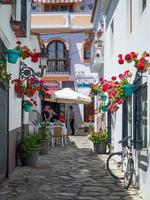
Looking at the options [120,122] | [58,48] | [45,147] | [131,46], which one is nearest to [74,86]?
[58,48]

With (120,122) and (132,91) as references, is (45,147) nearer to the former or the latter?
(120,122)

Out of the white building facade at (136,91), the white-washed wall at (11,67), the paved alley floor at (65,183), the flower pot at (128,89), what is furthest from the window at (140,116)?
the white-washed wall at (11,67)

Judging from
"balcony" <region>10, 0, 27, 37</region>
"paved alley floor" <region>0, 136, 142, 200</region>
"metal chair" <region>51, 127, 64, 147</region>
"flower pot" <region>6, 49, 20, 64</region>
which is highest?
"balcony" <region>10, 0, 27, 37</region>

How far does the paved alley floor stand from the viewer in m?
9.84

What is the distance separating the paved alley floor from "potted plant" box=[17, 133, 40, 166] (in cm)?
31

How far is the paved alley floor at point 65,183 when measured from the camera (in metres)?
9.84

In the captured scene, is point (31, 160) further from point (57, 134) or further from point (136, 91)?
point (57, 134)

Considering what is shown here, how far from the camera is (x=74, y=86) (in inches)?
1359

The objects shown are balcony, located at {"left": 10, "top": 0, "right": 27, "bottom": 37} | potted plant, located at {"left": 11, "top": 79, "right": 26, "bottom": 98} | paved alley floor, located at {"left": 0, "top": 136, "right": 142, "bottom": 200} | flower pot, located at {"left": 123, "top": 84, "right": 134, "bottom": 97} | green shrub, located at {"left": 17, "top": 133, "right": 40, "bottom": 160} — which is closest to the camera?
paved alley floor, located at {"left": 0, "top": 136, "right": 142, "bottom": 200}

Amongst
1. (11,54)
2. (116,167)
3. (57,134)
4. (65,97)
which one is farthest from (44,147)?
(65,97)

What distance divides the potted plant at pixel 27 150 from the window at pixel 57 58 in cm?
2047

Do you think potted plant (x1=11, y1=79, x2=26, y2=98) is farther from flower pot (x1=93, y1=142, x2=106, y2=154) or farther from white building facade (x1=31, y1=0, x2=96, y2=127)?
white building facade (x1=31, y1=0, x2=96, y2=127)

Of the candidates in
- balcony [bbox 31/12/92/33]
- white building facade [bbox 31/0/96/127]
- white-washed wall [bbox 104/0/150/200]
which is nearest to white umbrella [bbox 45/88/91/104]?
white-washed wall [bbox 104/0/150/200]

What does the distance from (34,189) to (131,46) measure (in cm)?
420
